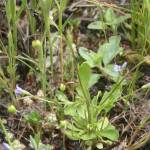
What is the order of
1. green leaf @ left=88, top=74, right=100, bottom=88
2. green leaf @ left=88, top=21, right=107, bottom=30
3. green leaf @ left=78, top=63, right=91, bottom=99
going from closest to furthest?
green leaf @ left=78, top=63, right=91, bottom=99 < green leaf @ left=88, top=74, right=100, bottom=88 < green leaf @ left=88, top=21, right=107, bottom=30

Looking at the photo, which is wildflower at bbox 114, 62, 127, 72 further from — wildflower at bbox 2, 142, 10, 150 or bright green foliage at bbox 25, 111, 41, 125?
wildflower at bbox 2, 142, 10, 150

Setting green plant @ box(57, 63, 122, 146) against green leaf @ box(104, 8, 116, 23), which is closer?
green plant @ box(57, 63, 122, 146)

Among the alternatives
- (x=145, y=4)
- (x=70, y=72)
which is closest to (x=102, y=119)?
(x=70, y=72)

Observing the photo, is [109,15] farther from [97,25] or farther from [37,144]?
Result: [37,144]

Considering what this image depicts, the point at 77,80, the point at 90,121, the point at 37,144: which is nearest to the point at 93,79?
the point at 77,80

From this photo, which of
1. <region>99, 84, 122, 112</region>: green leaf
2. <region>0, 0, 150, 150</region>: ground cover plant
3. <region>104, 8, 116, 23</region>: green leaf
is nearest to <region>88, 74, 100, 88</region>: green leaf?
<region>0, 0, 150, 150</region>: ground cover plant

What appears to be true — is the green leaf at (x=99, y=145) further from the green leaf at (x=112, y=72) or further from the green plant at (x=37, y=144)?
the green leaf at (x=112, y=72)

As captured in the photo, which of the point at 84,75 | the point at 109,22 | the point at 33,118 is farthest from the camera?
the point at 109,22
